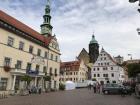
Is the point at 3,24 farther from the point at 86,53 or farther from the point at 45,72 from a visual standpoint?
the point at 86,53

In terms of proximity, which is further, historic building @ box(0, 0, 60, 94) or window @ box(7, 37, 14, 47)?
window @ box(7, 37, 14, 47)

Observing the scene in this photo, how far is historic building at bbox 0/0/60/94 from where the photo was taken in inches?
1302

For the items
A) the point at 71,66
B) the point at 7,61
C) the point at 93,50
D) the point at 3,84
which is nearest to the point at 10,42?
the point at 7,61

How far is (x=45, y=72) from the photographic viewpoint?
45625 millimetres

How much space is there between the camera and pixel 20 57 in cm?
3709

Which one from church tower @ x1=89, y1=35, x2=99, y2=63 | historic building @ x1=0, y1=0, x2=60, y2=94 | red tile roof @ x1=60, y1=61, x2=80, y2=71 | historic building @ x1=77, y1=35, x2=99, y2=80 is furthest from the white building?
historic building @ x1=0, y1=0, x2=60, y2=94

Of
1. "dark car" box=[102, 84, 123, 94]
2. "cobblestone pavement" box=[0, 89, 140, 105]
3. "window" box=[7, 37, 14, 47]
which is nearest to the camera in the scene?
"cobblestone pavement" box=[0, 89, 140, 105]

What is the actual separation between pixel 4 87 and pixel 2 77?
1.89m

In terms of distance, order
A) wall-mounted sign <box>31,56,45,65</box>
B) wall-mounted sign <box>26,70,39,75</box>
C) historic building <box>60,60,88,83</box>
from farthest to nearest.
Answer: historic building <box>60,60,88,83</box> → wall-mounted sign <box>31,56,45,65</box> → wall-mounted sign <box>26,70,39,75</box>

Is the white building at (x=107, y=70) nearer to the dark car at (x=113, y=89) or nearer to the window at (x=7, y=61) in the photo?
the dark car at (x=113, y=89)

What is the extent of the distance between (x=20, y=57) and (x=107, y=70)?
50.0m

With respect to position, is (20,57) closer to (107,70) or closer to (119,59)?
(107,70)

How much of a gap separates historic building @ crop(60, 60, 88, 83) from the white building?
618 cm

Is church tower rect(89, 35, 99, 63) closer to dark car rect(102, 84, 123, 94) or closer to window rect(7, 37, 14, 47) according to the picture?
dark car rect(102, 84, 123, 94)
